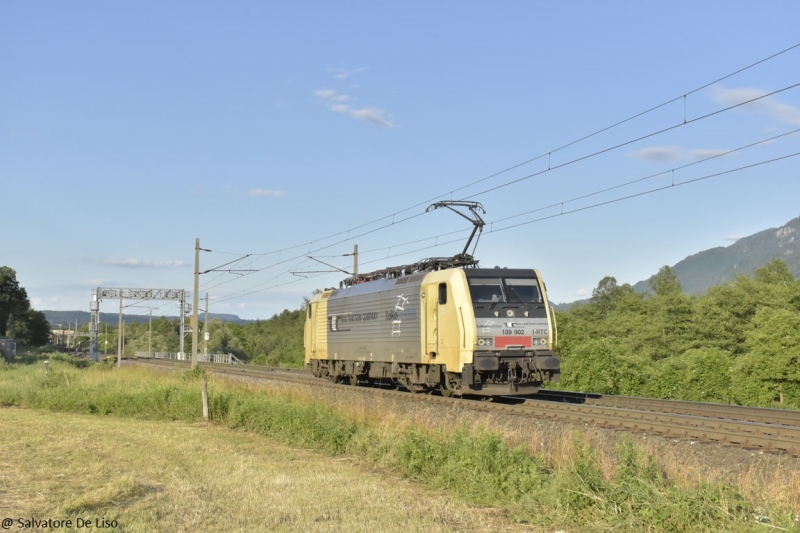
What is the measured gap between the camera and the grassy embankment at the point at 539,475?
8133 mm

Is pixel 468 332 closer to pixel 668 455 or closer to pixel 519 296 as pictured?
pixel 519 296

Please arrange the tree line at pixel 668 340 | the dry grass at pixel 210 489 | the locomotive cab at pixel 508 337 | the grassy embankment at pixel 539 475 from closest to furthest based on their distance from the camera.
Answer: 1. the grassy embankment at pixel 539 475
2. the dry grass at pixel 210 489
3. the locomotive cab at pixel 508 337
4. the tree line at pixel 668 340

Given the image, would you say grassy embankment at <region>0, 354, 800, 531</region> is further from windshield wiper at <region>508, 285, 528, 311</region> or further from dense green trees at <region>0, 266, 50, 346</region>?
dense green trees at <region>0, 266, 50, 346</region>

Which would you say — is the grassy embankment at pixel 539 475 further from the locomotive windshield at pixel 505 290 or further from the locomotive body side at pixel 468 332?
the locomotive windshield at pixel 505 290

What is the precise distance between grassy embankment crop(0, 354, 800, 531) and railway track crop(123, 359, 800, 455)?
2431 mm

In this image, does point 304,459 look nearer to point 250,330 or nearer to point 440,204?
point 440,204

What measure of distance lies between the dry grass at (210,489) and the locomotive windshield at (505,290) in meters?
7.70

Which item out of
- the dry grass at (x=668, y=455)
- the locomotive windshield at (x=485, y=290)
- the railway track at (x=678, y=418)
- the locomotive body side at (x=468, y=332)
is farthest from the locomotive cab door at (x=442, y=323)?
the dry grass at (x=668, y=455)

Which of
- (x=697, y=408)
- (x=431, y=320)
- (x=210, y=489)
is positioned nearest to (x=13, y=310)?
(x=431, y=320)

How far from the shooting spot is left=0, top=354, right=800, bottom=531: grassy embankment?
8.13 metres

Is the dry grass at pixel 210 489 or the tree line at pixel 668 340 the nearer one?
the dry grass at pixel 210 489

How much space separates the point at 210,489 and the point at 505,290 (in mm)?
12461

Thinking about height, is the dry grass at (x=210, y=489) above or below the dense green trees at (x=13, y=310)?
below

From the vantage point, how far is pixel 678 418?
1664cm
